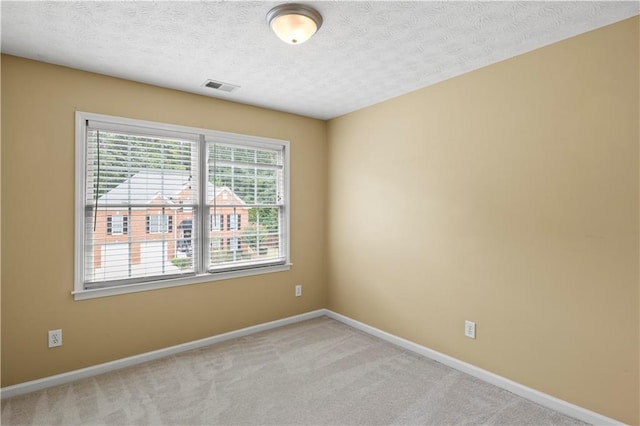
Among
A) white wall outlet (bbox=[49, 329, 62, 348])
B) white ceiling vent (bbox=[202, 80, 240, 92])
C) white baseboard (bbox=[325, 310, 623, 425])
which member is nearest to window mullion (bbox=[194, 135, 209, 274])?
white ceiling vent (bbox=[202, 80, 240, 92])

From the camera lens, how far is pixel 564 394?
2.34 m

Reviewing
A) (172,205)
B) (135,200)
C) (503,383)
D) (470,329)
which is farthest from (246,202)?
(503,383)

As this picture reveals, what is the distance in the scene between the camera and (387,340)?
11.7ft

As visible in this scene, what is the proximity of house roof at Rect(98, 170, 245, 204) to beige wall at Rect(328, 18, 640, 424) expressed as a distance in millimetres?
1957

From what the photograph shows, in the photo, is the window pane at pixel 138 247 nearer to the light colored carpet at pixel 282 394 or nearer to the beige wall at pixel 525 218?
the light colored carpet at pixel 282 394

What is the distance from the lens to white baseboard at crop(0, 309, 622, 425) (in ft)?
7.57

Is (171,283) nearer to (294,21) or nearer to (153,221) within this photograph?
(153,221)

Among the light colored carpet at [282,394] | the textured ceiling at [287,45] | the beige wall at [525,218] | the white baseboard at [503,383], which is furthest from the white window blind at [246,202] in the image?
the white baseboard at [503,383]

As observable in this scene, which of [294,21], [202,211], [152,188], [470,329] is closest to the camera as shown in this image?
[294,21]

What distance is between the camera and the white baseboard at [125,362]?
8.41 feet

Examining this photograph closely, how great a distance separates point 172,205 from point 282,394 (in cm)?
192

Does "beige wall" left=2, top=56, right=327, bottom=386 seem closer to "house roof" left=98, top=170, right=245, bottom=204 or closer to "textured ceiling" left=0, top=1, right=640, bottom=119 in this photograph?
"textured ceiling" left=0, top=1, right=640, bottom=119

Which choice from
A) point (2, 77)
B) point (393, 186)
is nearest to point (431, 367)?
point (393, 186)

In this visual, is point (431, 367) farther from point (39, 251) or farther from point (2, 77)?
point (2, 77)
